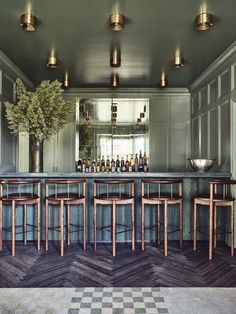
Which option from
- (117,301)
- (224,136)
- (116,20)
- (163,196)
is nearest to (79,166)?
(163,196)

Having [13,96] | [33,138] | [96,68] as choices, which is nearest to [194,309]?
[33,138]

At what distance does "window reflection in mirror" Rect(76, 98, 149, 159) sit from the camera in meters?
6.68

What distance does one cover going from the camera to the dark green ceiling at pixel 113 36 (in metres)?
3.03

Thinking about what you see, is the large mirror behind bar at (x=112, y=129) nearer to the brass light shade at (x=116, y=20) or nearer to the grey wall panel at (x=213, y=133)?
the grey wall panel at (x=213, y=133)

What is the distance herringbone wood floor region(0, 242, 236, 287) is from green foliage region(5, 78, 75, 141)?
1567 millimetres

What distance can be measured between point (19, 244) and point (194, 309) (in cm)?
261

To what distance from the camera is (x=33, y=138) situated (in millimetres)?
4355

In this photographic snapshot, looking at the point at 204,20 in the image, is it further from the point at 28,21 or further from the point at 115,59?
the point at 28,21

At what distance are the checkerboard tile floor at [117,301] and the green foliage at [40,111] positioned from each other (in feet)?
7.49

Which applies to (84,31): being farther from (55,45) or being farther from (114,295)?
(114,295)

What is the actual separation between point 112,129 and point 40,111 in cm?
276

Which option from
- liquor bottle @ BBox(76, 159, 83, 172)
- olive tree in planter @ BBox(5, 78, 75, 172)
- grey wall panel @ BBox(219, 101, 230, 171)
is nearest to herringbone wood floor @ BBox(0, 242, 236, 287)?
grey wall panel @ BBox(219, 101, 230, 171)

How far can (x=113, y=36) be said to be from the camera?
12.3 ft

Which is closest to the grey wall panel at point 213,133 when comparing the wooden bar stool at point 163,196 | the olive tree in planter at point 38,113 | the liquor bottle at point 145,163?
the wooden bar stool at point 163,196
